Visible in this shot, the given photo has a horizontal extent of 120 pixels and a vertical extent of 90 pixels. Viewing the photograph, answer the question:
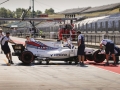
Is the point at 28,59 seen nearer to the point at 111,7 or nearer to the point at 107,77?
the point at 107,77

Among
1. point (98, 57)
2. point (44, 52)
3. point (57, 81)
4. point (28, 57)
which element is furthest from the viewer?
point (98, 57)

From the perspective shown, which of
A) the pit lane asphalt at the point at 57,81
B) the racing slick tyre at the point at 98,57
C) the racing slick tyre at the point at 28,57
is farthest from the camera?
the racing slick tyre at the point at 98,57

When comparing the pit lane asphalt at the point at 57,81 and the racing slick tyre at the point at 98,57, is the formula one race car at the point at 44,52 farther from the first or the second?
the pit lane asphalt at the point at 57,81

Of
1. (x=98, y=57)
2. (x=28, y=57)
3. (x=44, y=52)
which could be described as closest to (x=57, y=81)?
(x=28, y=57)

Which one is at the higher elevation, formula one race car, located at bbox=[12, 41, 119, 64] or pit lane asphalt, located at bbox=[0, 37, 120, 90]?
formula one race car, located at bbox=[12, 41, 119, 64]

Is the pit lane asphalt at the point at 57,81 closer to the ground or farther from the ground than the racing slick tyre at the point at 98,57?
closer to the ground

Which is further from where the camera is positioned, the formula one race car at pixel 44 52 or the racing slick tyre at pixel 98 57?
the racing slick tyre at pixel 98 57

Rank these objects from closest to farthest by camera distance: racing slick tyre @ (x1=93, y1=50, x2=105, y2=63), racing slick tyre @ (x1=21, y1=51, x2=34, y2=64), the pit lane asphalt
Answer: the pit lane asphalt, racing slick tyre @ (x1=21, y1=51, x2=34, y2=64), racing slick tyre @ (x1=93, y1=50, x2=105, y2=63)

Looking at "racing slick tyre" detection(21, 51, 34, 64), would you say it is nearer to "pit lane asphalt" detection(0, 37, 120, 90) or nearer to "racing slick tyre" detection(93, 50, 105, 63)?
"pit lane asphalt" detection(0, 37, 120, 90)

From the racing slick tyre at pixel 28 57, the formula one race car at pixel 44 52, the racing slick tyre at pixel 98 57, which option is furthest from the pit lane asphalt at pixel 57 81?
the racing slick tyre at pixel 98 57

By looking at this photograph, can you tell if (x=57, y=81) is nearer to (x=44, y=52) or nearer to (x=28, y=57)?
(x=28, y=57)

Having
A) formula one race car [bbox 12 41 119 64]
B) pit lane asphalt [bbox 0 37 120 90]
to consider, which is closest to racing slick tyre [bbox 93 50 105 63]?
formula one race car [bbox 12 41 119 64]

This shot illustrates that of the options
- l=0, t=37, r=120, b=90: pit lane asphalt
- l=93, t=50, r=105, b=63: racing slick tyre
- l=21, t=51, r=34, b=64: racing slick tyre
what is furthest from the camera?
l=93, t=50, r=105, b=63: racing slick tyre

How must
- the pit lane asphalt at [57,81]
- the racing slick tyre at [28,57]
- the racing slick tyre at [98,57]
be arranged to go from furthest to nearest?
the racing slick tyre at [98,57]
the racing slick tyre at [28,57]
the pit lane asphalt at [57,81]
